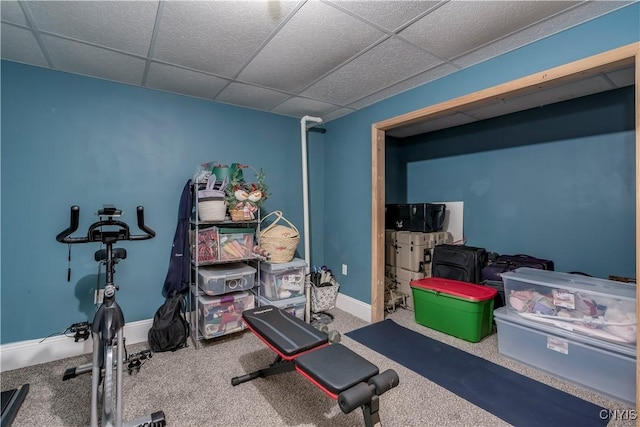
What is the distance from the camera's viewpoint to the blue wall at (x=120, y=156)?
2.22 m

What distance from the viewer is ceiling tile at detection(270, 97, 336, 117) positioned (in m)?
3.13

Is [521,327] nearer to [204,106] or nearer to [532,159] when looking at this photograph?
[532,159]

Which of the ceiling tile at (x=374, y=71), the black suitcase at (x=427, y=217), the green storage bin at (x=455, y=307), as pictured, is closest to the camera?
the ceiling tile at (x=374, y=71)

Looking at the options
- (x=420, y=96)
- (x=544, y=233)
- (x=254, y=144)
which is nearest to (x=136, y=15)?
(x=254, y=144)

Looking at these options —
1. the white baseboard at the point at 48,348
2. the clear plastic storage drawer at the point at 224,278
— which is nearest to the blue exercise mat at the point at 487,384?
the clear plastic storage drawer at the point at 224,278

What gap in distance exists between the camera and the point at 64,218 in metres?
2.41

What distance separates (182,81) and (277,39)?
1.13 metres

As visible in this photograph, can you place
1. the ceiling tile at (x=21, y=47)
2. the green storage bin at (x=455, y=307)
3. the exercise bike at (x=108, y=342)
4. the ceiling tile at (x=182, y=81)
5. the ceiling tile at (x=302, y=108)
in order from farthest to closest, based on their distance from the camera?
the ceiling tile at (x=302, y=108) → the green storage bin at (x=455, y=307) → the ceiling tile at (x=182, y=81) → the ceiling tile at (x=21, y=47) → the exercise bike at (x=108, y=342)

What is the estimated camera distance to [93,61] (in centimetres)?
223

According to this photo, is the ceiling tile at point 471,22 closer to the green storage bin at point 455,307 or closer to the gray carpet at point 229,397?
the green storage bin at point 455,307

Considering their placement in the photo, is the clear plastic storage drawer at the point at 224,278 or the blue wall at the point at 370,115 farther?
the clear plastic storage drawer at the point at 224,278

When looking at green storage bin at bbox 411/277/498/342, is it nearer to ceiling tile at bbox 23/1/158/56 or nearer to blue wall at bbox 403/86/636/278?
blue wall at bbox 403/86/636/278

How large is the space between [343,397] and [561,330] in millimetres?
1852

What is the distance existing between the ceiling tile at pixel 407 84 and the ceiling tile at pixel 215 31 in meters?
1.34
